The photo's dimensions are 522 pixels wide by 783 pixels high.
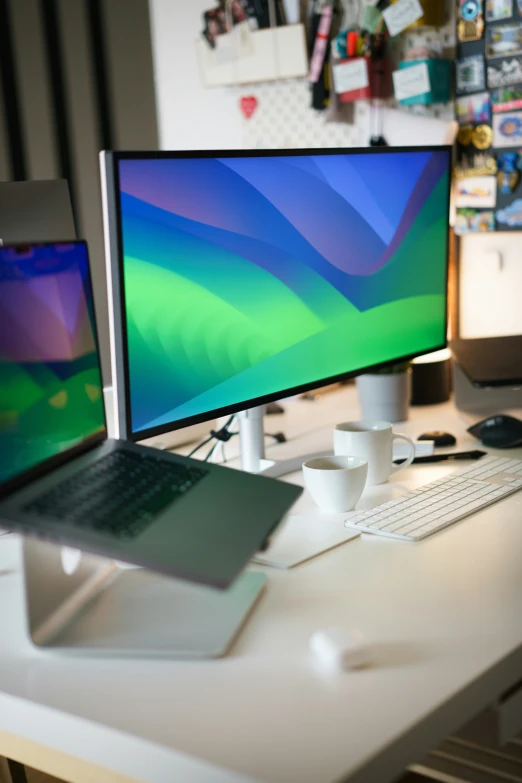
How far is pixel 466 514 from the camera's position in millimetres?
1104

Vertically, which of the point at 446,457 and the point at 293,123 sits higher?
the point at 293,123

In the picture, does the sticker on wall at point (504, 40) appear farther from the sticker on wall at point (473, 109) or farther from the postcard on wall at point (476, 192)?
the postcard on wall at point (476, 192)

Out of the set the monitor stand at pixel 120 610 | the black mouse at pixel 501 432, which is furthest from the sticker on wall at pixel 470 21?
the monitor stand at pixel 120 610

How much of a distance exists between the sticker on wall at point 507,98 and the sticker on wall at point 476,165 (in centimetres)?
9

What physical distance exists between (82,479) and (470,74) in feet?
4.58

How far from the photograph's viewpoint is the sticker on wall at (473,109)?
183cm

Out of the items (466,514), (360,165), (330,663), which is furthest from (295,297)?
(330,663)

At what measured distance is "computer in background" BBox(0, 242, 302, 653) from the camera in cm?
74

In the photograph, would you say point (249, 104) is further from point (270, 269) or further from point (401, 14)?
point (270, 269)

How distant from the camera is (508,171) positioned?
1.82m

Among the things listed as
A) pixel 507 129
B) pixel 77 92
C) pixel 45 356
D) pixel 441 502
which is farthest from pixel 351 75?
pixel 45 356

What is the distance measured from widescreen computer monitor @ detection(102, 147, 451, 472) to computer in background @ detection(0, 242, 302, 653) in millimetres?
123

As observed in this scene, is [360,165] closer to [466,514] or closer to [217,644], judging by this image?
[466,514]

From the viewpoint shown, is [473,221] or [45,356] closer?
[45,356]
